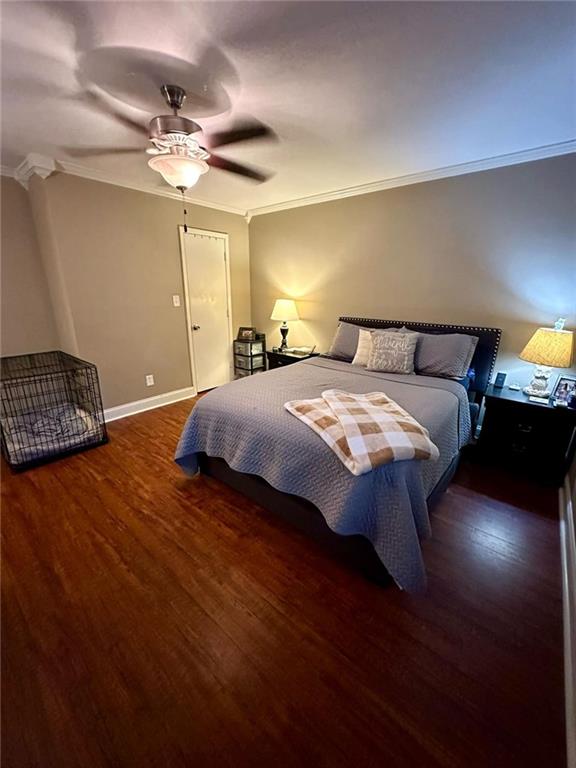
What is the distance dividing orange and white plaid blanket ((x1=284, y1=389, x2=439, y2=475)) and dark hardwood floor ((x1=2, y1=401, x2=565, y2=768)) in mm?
691

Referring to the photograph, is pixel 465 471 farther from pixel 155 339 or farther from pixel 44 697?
pixel 155 339

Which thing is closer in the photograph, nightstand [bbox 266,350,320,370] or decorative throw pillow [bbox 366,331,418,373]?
decorative throw pillow [bbox 366,331,418,373]

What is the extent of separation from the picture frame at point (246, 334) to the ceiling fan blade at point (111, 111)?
101 inches

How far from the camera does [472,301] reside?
2865 millimetres

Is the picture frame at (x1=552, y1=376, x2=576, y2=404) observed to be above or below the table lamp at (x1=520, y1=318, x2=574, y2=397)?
below

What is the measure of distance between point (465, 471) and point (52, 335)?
4336mm

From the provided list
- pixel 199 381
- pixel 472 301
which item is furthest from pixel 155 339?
pixel 472 301

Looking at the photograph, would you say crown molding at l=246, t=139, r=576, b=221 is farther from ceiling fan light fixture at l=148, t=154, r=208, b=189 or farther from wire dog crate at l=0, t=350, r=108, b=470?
wire dog crate at l=0, t=350, r=108, b=470

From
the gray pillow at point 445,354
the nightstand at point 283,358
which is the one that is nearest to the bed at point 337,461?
the gray pillow at point 445,354

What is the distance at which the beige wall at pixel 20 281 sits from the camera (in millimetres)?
3004

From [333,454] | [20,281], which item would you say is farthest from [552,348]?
[20,281]

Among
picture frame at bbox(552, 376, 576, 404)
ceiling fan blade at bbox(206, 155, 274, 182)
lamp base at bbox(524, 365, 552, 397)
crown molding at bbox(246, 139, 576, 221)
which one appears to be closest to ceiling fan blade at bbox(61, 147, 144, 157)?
ceiling fan blade at bbox(206, 155, 274, 182)

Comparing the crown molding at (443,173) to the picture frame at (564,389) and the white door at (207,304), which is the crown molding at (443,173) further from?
the picture frame at (564,389)

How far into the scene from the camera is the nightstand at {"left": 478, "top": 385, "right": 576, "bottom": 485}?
2279mm
